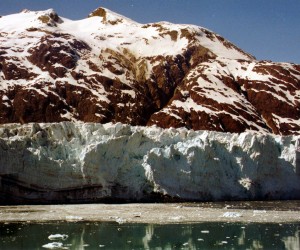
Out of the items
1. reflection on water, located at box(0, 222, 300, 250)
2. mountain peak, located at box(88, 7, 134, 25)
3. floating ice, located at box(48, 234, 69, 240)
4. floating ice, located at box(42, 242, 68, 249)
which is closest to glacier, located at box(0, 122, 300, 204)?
reflection on water, located at box(0, 222, 300, 250)

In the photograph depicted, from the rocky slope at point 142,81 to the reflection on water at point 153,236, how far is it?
154 feet

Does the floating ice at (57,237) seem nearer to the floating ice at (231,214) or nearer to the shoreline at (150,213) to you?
the shoreline at (150,213)

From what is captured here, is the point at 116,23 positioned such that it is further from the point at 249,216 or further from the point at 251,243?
the point at 251,243

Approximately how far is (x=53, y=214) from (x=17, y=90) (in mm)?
51872

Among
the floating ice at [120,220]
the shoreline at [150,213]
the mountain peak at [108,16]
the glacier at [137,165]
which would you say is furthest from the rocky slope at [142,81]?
the floating ice at [120,220]

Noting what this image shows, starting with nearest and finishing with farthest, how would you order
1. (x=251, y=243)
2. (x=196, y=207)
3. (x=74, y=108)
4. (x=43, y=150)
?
1. (x=251, y=243)
2. (x=196, y=207)
3. (x=43, y=150)
4. (x=74, y=108)

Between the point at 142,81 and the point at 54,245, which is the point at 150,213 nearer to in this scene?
the point at 54,245

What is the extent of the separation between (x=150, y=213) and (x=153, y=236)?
24.6 ft

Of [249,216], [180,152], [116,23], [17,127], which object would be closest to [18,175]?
[17,127]

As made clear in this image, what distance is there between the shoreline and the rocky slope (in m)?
38.6

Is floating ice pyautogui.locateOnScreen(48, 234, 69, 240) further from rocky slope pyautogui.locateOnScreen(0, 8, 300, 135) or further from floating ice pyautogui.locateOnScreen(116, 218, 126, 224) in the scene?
rocky slope pyautogui.locateOnScreen(0, 8, 300, 135)

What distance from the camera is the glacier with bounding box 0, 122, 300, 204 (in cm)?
3378

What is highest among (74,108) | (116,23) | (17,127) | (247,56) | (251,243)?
(116,23)

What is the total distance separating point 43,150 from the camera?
114ft
